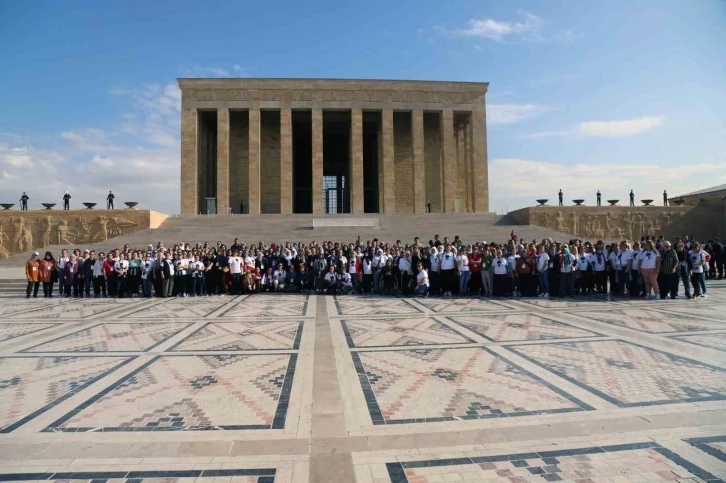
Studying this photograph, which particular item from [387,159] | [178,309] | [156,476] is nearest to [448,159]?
[387,159]

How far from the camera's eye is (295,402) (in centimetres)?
384

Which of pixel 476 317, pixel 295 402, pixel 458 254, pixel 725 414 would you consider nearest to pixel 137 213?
pixel 458 254

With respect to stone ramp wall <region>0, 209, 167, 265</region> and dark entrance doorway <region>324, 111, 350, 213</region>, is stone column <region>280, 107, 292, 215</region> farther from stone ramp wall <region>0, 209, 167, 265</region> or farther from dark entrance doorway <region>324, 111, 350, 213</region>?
stone ramp wall <region>0, 209, 167, 265</region>

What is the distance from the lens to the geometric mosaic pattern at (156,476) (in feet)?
8.59

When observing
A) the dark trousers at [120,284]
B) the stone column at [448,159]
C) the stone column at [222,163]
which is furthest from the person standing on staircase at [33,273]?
the stone column at [448,159]

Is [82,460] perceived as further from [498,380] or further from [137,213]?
[137,213]

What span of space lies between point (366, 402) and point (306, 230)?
18322 mm

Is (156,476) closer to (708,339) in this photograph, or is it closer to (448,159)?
(708,339)

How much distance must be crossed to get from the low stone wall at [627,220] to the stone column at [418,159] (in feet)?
24.1

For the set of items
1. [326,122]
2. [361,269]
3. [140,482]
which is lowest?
[140,482]

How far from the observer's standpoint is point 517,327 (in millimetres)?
7242

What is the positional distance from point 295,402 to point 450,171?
29.1 metres

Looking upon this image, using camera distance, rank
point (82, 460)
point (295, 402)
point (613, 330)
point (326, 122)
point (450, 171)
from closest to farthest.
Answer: point (82, 460) → point (295, 402) → point (613, 330) → point (450, 171) → point (326, 122)

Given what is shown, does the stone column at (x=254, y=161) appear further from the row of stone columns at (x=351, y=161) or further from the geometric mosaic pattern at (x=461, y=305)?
the geometric mosaic pattern at (x=461, y=305)
